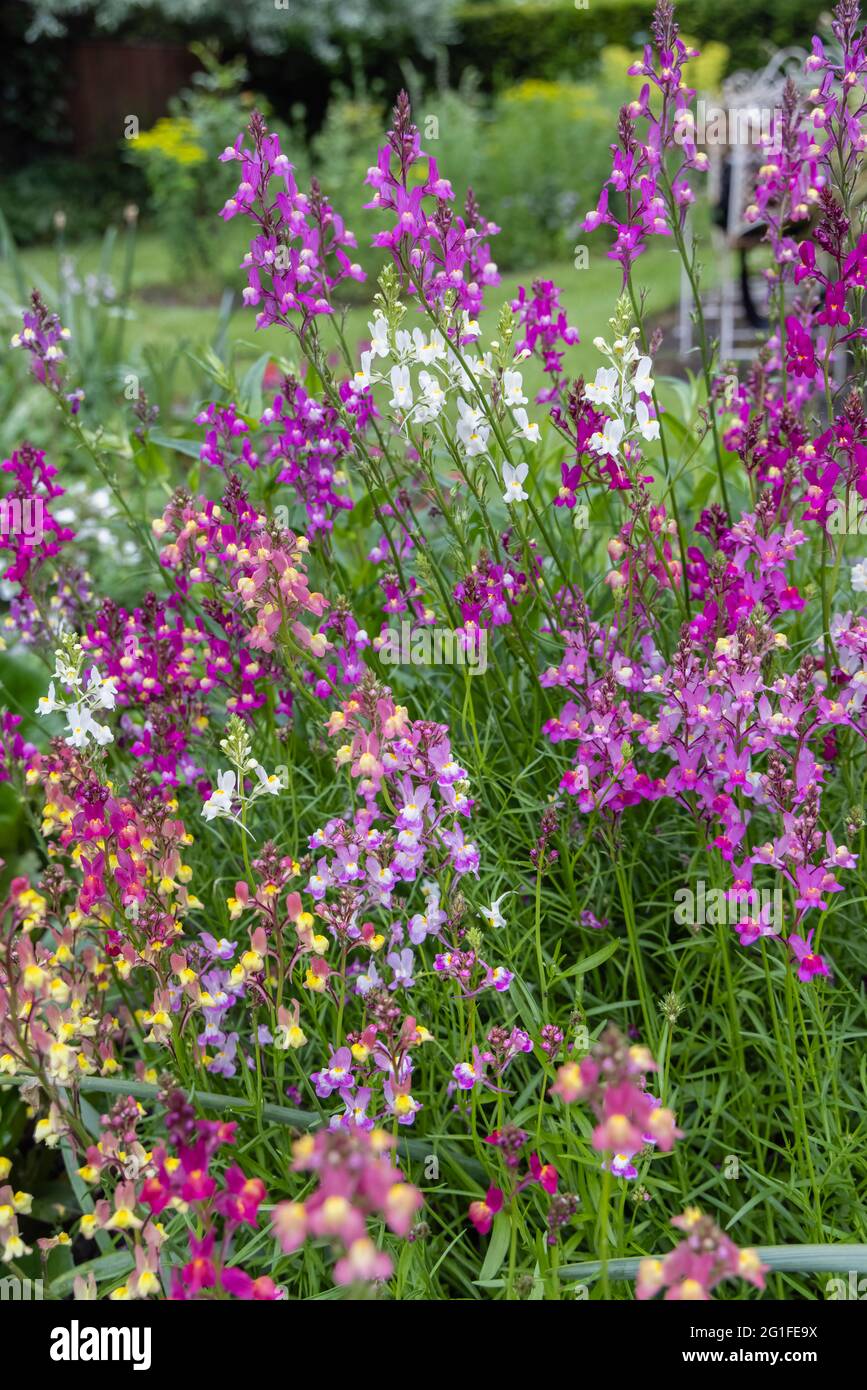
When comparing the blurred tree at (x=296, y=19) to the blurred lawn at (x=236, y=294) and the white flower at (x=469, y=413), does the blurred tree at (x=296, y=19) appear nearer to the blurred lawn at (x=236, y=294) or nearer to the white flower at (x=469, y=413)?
the blurred lawn at (x=236, y=294)

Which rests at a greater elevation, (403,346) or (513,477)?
(403,346)

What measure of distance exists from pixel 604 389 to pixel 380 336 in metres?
0.38

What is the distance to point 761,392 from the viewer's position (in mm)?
2584

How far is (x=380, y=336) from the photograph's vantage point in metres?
2.01

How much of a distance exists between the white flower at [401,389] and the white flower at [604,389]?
296 millimetres

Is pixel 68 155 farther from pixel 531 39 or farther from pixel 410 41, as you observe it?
pixel 531 39

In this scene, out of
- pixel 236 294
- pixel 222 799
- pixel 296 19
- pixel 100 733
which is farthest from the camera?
pixel 296 19

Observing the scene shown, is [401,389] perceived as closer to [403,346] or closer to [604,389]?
[403,346]

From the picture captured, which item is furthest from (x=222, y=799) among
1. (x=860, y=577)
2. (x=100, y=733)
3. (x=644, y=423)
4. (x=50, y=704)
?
(x=860, y=577)

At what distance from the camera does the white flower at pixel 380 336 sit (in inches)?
78.3

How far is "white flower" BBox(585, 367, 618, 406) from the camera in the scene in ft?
6.36

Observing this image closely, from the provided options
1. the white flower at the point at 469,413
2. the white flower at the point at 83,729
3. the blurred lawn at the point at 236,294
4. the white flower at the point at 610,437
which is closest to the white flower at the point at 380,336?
the white flower at the point at 469,413

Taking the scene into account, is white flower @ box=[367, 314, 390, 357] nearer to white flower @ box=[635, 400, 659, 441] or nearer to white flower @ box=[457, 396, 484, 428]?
white flower @ box=[457, 396, 484, 428]
